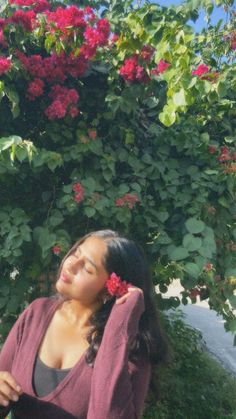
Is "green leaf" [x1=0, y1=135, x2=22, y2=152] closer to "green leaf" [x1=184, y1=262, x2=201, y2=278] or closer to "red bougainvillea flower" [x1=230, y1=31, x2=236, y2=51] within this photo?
"green leaf" [x1=184, y1=262, x2=201, y2=278]

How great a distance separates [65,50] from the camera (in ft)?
8.64

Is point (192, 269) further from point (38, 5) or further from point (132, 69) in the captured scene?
point (38, 5)

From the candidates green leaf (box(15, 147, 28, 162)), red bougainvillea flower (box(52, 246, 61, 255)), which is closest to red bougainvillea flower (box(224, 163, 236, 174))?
red bougainvillea flower (box(52, 246, 61, 255))

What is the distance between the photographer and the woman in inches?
58.4

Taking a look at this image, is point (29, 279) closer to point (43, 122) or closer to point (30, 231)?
point (30, 231)

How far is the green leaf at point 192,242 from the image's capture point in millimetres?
2561

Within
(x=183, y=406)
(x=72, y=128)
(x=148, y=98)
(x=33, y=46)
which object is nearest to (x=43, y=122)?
(x=72, y=128)

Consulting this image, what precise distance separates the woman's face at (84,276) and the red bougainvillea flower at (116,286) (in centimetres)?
6

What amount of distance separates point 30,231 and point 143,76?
3.08 ft

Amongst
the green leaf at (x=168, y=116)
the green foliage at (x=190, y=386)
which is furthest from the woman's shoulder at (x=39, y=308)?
the green foliage at (x=190, y=386)

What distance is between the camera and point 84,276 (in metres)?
1.67

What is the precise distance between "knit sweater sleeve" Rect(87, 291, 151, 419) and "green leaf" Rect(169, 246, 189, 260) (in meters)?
1.03

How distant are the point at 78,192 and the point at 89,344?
3.44 feet

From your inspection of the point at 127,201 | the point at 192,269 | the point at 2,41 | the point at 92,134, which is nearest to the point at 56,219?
the point at 127,201
